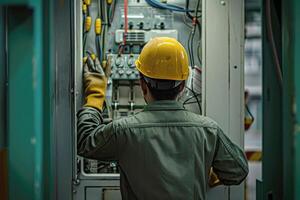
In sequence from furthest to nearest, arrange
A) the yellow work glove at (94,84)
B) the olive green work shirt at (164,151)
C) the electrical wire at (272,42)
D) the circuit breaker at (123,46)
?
1. the circuit breaker at (123,46)
2. the yellow work glove at (94,84)
3. the olive green work shirt at (164,151)
4. the electrical wire at (272,42)

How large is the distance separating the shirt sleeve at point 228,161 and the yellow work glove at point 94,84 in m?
0.68

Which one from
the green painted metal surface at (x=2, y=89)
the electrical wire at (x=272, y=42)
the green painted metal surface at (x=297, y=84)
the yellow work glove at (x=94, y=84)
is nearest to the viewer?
the green painted metal surface at (x=297, y=84)

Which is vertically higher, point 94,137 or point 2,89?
point 2,89

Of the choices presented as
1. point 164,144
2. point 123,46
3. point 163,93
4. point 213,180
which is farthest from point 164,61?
point 213,180

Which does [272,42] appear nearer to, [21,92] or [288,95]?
[288,95]

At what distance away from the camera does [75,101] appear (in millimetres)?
2564

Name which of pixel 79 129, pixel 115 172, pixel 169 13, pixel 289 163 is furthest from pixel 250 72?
pixel 289 163

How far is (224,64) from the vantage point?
2.68 metres

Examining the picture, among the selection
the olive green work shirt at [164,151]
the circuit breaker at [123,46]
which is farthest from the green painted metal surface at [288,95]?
the circuit breaker at [123,46]

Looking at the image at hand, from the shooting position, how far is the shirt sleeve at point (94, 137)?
223cm

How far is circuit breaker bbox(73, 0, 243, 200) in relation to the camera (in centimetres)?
276

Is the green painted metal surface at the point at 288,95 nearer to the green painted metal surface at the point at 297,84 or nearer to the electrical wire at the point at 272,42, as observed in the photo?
the green painted metal surface at the point at 297,84

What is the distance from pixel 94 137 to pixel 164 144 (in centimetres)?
34

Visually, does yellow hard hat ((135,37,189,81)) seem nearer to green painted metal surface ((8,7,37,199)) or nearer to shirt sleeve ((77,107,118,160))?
shirt sleeve ((77,107,118,160))
